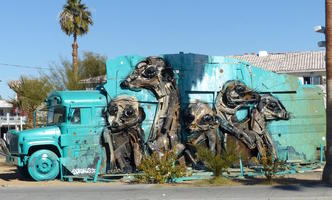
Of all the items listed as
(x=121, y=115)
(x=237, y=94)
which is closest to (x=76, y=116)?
(x=121, y=115)

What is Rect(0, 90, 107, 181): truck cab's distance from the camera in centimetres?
1703

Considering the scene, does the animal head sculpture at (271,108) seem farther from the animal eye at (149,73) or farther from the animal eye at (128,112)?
the animal eye at (128,112)

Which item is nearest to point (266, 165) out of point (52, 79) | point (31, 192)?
point (31, 192)

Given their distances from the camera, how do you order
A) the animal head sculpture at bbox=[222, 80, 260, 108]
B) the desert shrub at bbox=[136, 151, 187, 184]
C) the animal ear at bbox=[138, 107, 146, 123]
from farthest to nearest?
the animal head sculpture at bbox=[222, 80, 260, 108] < the animal ear at bbox=[138, 107, 146, 123] < the desert shrub at bbox=[136, 151, 187, 184]

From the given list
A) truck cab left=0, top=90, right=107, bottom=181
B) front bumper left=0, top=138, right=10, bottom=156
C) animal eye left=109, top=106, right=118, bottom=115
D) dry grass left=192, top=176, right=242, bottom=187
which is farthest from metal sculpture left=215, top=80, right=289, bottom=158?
front bumper left=0, top=138, right=10, bottom=156

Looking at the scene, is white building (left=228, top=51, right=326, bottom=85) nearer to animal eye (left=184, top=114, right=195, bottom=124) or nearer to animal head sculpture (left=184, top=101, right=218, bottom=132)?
animal head sculpture (left=184, top=101, right=218, bottom=132)

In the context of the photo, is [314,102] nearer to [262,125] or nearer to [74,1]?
[262,125]

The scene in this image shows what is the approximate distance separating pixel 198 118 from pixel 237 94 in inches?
71.7

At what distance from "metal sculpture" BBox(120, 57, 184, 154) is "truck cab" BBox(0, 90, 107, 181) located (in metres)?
1.50

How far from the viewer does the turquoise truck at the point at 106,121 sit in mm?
17156

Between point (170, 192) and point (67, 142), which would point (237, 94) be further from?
point (170, 192)

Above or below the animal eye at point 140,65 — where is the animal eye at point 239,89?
below

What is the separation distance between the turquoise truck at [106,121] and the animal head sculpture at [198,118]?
1.27 feet

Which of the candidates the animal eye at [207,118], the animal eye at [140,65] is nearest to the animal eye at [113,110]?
the animal eye at [140,65]
